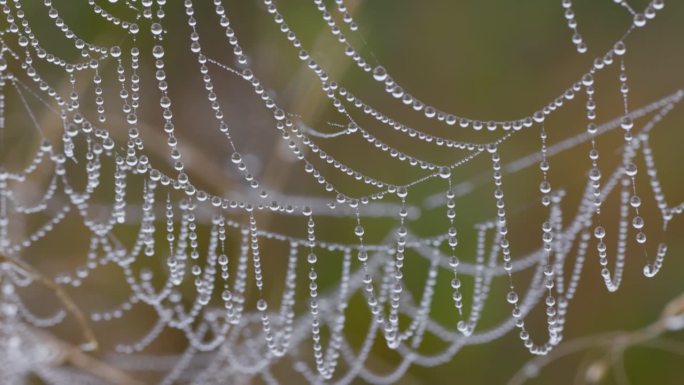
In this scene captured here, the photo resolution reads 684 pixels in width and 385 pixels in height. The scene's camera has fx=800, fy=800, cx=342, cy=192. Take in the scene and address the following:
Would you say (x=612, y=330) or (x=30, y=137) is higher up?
(x=30, y=137)

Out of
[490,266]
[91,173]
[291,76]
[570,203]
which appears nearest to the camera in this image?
[91,173]

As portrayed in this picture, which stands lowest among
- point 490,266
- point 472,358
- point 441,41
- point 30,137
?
point 472,358

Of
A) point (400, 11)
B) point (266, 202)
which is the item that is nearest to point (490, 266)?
point (266, 202)

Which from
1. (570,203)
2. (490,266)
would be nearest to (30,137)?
(490,266)

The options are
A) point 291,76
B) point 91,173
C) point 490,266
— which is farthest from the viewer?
point 291,76

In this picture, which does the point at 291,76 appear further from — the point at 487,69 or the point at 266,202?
the point at 487,69

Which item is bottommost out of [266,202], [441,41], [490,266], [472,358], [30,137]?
[472,358]

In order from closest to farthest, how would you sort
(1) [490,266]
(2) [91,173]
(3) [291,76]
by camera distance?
1. (2) [91,173]
2. (1) [490,266]
3. (3) [291,76]

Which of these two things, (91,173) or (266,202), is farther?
(266,202)

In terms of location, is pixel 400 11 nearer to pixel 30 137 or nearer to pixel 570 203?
pixel 570 203
